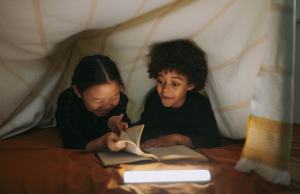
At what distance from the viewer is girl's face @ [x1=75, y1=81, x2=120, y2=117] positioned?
78cm

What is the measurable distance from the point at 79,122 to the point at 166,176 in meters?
0.26

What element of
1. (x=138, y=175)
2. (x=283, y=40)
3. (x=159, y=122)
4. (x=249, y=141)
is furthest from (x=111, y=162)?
(x=283, y=40)

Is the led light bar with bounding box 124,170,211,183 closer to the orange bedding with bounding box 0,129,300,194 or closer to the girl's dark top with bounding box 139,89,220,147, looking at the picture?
the orange bedding with bounding box 0,129,300,194

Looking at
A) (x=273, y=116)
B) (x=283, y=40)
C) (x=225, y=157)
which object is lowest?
(x=225, y=157)

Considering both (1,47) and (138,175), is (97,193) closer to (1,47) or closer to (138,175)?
(138,175)

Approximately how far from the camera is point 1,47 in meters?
0.78

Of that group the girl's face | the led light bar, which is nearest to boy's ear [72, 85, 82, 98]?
the girl's face

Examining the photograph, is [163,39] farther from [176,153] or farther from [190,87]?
[176,153]

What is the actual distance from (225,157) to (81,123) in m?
0.34

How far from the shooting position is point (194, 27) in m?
0.83

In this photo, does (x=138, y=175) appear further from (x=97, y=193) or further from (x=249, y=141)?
(x=249, y=141)

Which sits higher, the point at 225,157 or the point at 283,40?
the point at 283,40

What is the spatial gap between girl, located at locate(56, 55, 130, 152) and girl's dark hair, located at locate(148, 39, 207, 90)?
100 millimetres

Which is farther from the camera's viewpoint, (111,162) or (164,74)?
(164,74)
